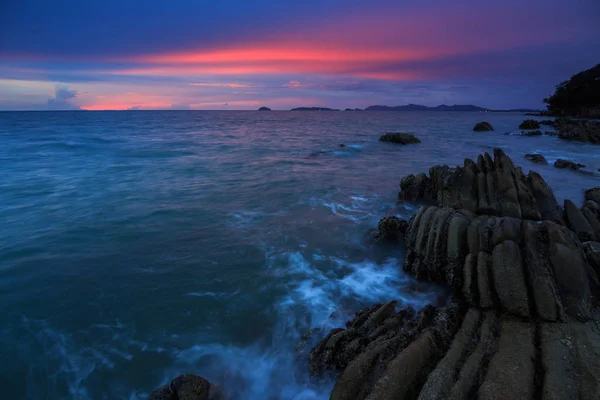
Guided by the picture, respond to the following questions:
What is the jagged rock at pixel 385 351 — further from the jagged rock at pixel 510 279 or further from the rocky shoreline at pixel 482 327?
the jagged rock at pixel 510 279

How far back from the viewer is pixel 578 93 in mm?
73625

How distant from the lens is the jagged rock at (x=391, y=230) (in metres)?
11.0

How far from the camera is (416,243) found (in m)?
8.52

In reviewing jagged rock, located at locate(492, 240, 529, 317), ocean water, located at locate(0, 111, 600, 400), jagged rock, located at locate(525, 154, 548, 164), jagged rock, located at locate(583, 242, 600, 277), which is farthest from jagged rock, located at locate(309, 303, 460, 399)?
jagged rock, located at locate(525, 154, 548, 164)

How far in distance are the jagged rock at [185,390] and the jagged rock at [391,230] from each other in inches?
291

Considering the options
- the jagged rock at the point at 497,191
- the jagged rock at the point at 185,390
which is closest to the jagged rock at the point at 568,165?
the jagged rock at the point at 497,191

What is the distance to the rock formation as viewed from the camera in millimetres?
4129

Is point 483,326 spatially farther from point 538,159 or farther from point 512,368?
point 538,159

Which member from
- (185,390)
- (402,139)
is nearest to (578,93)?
(402,139)

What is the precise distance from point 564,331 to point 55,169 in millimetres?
31154

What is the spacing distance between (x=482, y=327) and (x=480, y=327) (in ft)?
0.22

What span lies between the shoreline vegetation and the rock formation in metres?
0.02

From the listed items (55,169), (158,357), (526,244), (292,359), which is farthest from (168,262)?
(55,169)

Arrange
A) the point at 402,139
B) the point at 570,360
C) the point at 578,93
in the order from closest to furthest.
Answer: the point at 570,360 → the point at 402,139 → the point at 578,93
